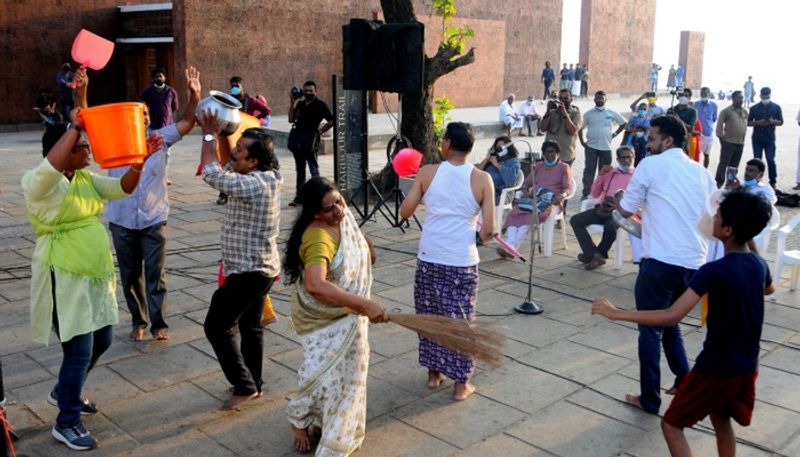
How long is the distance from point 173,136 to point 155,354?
5.00 feet

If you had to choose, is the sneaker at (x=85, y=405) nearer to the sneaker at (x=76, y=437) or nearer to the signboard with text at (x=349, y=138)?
the sneaker at (x=76, y=437)

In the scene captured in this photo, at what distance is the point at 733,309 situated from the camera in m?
3.16

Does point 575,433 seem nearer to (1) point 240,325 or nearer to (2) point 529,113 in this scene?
(1) point 240,325

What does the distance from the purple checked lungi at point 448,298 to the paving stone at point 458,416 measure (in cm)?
16

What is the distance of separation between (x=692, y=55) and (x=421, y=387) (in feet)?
130

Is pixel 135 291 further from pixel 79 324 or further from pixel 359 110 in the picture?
pixel 359 110

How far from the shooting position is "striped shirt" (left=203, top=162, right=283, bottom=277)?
159 inches

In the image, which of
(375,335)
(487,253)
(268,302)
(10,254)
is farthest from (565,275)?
(10,254)

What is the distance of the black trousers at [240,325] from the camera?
13.3 ft

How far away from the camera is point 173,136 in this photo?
4.59 m

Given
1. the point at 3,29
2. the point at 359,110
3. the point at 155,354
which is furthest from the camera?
the point at 3,29

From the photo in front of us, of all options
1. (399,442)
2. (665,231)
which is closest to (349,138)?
(665,231)

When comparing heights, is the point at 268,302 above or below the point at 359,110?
below

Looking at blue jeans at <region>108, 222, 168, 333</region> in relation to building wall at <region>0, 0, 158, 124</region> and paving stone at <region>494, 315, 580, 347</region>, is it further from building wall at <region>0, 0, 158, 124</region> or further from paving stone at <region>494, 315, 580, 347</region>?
building wall at <region>0, 0, 158, 124</region>
